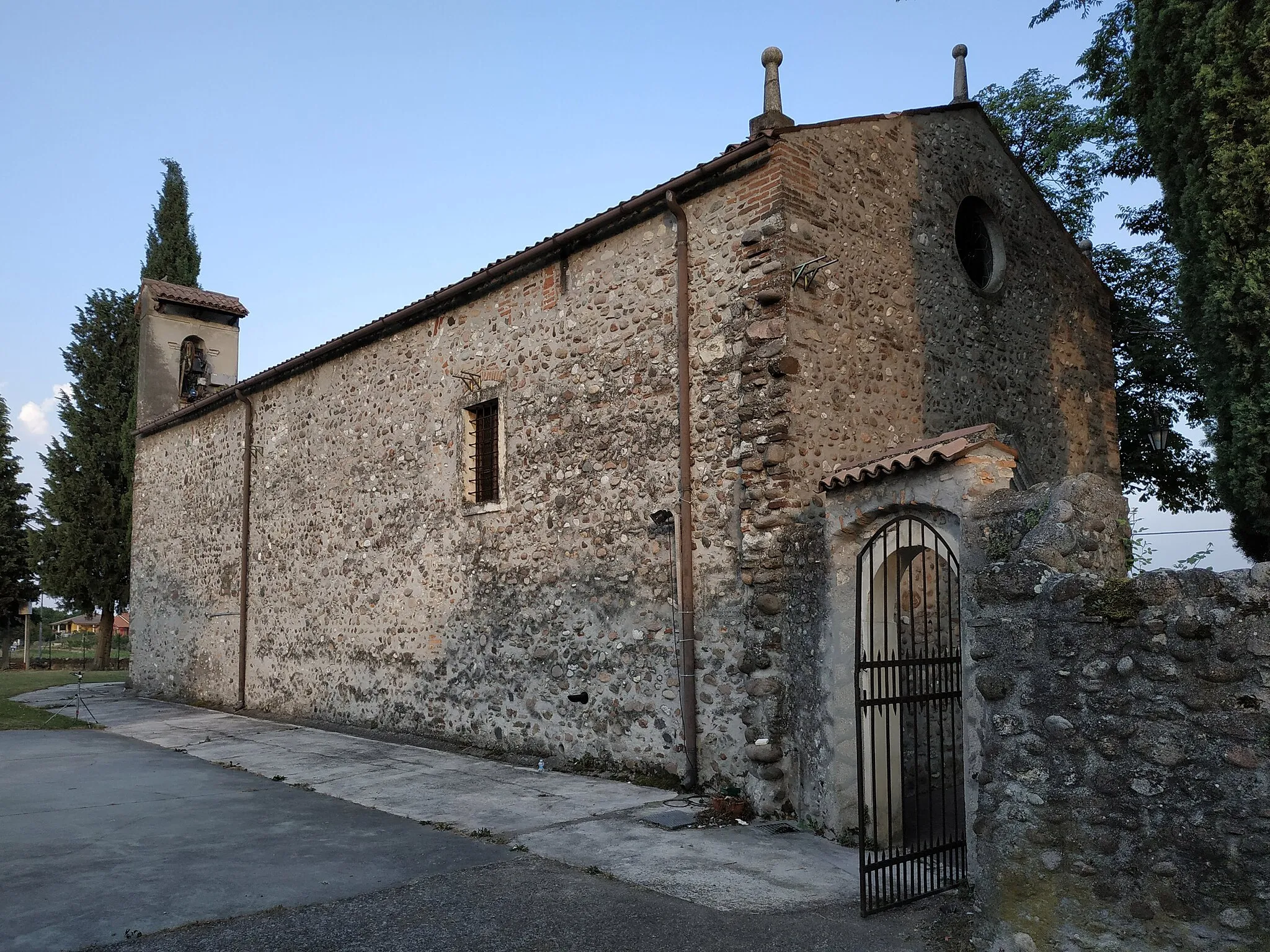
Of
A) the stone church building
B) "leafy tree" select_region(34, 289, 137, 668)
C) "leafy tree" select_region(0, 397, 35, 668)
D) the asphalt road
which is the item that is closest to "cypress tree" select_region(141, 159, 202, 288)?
"leafy tree" select_region(34, 289, 137, 668)

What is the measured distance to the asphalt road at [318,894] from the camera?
15.6ft

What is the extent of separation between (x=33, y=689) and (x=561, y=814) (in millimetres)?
18399

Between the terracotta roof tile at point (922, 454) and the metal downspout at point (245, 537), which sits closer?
the terracotta roof tile at point (922, 454)

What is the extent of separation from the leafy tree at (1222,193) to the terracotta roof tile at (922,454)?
113 inches

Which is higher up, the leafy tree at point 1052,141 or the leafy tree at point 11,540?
the leafy tree at point 1052,141

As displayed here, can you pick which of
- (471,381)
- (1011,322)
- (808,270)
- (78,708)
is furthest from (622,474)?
(78,708)

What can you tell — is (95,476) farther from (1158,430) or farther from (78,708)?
(1158,430)

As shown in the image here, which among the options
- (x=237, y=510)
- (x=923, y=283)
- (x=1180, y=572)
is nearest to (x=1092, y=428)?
(x=923, y=283)

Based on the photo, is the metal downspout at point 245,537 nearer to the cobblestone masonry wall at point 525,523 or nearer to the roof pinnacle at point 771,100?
the cobblestone masonry wall at point 525,523

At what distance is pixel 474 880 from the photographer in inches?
227

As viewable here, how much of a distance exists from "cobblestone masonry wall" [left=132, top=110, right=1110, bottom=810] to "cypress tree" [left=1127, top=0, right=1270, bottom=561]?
237cm

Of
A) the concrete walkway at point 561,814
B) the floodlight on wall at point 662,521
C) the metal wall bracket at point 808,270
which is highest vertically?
the metal wall bracket at point 808,270

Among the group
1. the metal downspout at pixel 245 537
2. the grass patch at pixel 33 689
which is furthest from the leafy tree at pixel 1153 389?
the grass patch at pixel 33 689

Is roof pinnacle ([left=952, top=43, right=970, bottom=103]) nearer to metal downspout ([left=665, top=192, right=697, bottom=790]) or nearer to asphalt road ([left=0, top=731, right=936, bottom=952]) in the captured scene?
metal downspout ([left=665, top=192, right=697, bottom=790])
